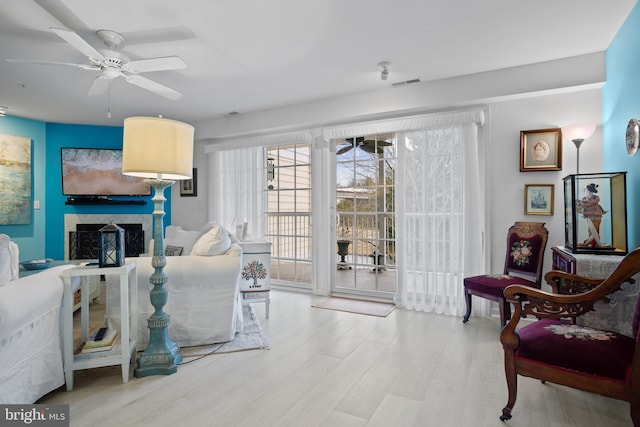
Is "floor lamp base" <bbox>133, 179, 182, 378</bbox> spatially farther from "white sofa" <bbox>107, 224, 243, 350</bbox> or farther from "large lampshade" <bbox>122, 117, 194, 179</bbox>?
"white sofa" <bbox>107, 224, 243, 350</bbox>

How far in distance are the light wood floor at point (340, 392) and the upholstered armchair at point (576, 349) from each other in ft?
0.99

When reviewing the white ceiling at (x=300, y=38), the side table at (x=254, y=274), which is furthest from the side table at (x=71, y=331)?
the white ceiling at (x=300, y=38)

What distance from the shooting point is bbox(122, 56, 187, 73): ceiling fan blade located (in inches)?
101

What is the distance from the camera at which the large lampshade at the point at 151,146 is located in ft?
6.96

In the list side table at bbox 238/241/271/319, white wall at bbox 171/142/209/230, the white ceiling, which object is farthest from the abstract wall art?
side table at bbox 238/241/271/319

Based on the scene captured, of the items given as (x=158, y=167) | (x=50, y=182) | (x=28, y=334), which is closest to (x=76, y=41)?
(x=158, y=167)

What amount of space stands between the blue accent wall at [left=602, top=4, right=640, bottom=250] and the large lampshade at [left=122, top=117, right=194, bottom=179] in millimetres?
3086

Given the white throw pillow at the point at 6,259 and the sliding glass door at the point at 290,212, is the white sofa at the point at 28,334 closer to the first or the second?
the white throw pillow at the point at 6,259

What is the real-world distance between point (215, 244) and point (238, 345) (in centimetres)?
85

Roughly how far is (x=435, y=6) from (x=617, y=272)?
1.93m

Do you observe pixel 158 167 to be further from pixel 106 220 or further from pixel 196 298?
pixel 106 220

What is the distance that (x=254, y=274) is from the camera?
3508 mm

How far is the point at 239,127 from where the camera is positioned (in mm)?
5043

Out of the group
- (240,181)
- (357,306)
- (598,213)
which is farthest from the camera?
(240,181)
